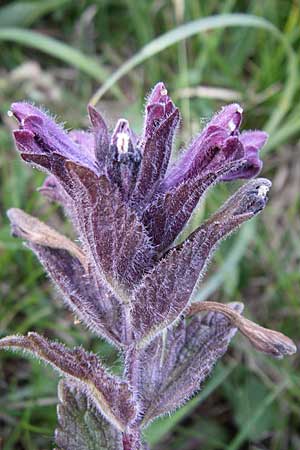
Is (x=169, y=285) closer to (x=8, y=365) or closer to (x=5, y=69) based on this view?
(x=8, y=365)

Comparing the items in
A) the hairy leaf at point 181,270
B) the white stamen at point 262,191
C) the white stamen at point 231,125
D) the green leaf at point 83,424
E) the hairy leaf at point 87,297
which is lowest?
the green leaf at point 83,424

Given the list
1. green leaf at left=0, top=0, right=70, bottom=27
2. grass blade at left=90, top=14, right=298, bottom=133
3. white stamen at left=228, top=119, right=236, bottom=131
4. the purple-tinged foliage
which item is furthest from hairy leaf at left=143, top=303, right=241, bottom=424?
green leaf at left=0, top=0, right=70, bottom=27

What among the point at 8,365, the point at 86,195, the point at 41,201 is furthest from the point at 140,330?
the point at 41,201

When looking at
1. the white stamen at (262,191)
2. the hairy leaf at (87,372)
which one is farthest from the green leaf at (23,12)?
the hairy leaf at (87,372)

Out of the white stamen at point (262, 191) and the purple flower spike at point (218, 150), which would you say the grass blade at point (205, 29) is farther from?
the white stamen at point (262, 191)

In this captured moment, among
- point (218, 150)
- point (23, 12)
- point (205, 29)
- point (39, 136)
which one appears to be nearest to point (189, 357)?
point (218, 150)

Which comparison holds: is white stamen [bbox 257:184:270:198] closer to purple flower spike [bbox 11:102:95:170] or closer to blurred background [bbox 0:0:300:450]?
purple flower spike [bbox 11:102:95:170]

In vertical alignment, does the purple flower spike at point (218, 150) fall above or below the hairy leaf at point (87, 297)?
above

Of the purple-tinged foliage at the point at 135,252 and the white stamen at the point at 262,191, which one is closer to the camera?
the purple-tinged foliage at the point at 135,252
